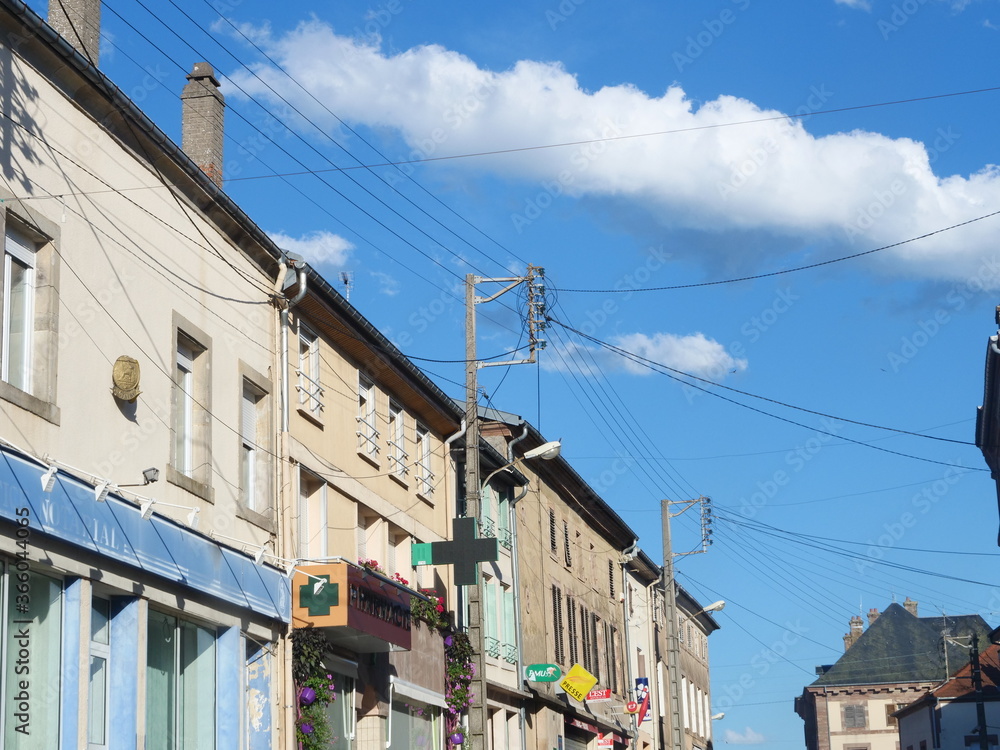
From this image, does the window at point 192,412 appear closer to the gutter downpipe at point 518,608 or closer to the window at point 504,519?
the gutter downpipe at point 518,608

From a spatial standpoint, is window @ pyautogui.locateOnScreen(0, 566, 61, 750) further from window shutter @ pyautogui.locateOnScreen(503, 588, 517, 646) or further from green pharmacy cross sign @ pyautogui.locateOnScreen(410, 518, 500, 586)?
window shutter @ pyautogui.locateOnScreen(503, 588, 517, 646)

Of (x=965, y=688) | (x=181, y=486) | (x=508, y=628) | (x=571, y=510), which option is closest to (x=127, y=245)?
(x=181, y=486)

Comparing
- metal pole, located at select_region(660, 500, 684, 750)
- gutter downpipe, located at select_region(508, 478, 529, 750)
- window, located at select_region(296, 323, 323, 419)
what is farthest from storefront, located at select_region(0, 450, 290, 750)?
metal pole, located at select_region(660, 500, 684, 750)

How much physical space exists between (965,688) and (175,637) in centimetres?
6878

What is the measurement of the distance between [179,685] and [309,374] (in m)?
6.24

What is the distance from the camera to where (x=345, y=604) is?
1912 centimetres

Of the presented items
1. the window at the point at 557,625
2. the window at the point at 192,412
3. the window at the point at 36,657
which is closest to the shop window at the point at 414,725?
the window at the point at 192,412

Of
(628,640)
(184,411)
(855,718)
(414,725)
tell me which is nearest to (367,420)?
(414,725)

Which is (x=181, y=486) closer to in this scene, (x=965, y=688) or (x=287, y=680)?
(x=287, y=680)

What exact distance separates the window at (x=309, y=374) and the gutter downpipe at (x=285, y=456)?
2.40ft

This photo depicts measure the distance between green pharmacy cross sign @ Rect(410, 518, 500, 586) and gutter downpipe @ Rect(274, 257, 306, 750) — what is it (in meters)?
4.08

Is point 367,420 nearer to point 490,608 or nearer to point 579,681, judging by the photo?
point 490,608

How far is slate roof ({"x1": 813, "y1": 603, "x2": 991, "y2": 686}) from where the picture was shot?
293ft

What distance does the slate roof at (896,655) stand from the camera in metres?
89.2
